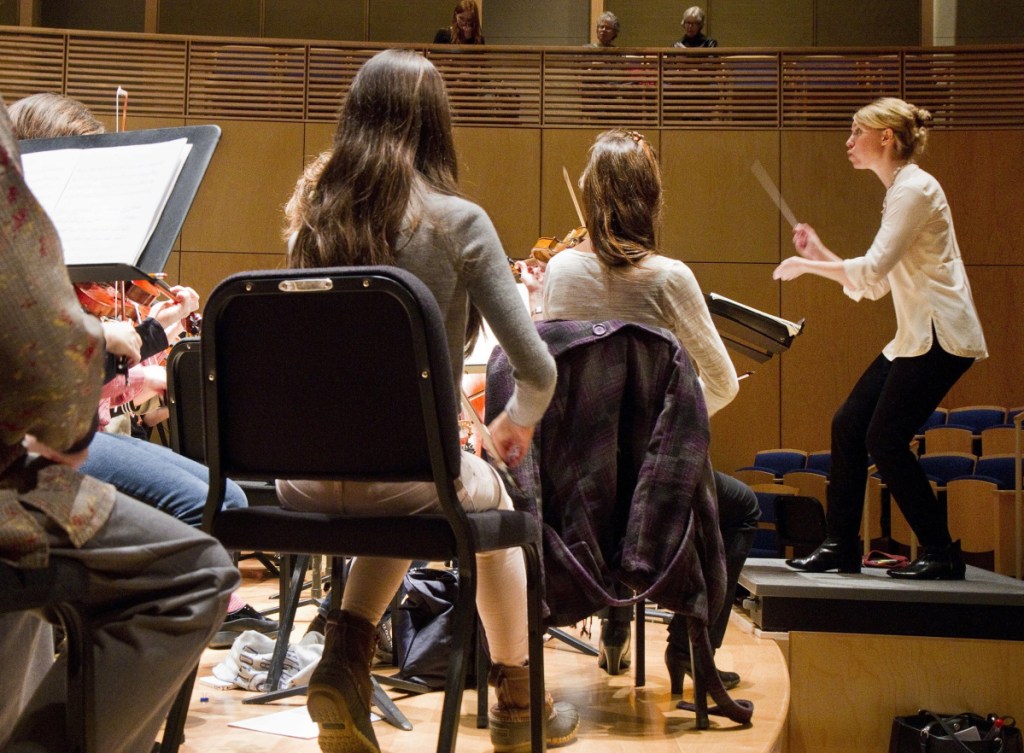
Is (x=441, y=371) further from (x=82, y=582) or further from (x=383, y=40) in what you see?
(x=383, y=40)

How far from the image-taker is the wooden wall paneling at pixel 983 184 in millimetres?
6859

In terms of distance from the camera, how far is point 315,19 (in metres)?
7.98

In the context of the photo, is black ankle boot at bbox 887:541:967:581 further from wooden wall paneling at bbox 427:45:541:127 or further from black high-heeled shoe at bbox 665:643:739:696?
wooden wall paneling at bbox 427:45:541:127

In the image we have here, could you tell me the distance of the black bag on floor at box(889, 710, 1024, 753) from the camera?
2.51 metres

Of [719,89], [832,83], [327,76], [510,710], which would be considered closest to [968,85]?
[832,83]

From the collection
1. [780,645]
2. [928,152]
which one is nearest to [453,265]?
[780,645]

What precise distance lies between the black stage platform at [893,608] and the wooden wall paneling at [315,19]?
6573 millimetres

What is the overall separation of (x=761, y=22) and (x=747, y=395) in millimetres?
3269

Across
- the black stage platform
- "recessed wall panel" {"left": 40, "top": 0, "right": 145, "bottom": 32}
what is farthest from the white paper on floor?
"recessed wall panel" {"left": 40, "top": 0, "right": 145, "bottom": 32}

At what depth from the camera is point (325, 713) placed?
4.58 ft

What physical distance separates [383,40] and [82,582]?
25.4 ft

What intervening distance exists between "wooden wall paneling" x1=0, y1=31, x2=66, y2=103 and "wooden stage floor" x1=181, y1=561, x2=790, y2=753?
5698mm

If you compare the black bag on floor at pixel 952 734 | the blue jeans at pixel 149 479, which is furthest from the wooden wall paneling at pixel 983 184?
the blue jeans at pixel 149 479

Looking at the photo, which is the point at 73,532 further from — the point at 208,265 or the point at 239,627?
the point at 208,265
